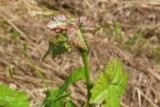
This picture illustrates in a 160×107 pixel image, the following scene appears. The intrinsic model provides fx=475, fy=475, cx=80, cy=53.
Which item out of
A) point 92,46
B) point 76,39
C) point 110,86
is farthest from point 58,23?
point 92,46

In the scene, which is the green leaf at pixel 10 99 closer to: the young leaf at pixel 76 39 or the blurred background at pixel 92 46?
the young leaf at pixel 76 39

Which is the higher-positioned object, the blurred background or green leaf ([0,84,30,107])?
green leaf ([0,84,30,107])

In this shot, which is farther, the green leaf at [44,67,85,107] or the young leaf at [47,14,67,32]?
the green leaf at [44,67,85,107]

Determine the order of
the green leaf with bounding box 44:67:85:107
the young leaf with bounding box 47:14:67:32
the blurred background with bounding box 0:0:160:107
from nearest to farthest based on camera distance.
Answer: the young leaf with bounding box 47:14:67:32, the green leaf with bounding box 44:67:85:107, the blurred background with bounding box 0:0:160:107

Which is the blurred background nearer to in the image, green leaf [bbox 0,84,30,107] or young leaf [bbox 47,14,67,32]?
green leaf [bbox 0,84,30,107]

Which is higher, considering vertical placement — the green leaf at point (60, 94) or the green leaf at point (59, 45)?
the green leaf at point (59, 45)

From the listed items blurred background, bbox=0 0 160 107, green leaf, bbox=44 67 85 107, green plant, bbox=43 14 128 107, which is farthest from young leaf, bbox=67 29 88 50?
blurred background, bbox=0 0 160 107

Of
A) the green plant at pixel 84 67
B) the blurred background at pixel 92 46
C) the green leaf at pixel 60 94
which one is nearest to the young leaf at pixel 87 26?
the green plant at pixel 84 67

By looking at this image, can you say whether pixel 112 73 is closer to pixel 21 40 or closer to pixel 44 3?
pixel 21 40

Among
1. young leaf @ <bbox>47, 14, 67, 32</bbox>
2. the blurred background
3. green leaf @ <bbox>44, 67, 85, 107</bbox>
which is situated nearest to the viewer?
young leaf @ <bbox>47, 14, 67, 32</bbox>
